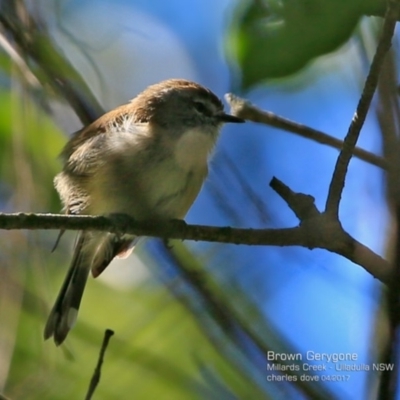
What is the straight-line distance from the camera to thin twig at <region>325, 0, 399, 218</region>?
5.69 feet

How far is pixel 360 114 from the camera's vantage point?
200 cm

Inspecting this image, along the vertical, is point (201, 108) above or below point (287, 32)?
above

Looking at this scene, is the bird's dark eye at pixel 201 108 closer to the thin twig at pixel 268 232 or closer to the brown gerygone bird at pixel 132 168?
the brown gerygone bird at pixel 132 168

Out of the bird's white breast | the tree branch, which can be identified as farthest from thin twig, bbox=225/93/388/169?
the bird's white breast

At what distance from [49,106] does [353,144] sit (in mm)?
1381

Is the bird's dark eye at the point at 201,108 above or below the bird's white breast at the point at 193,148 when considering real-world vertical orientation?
above

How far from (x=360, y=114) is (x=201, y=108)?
1.73 metres

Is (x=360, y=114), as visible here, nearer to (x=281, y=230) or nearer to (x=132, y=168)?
(x=281, y=230)

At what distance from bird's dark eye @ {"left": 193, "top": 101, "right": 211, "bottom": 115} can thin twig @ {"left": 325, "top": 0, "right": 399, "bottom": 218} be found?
1.56 meters

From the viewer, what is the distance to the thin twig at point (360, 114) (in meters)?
1.73

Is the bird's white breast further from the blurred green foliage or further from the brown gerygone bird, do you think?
the blurred green foliage

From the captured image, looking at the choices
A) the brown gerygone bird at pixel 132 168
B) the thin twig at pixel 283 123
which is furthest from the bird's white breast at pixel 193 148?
the thin twig at pixel 283 123

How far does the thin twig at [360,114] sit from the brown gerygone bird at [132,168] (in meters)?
1.16

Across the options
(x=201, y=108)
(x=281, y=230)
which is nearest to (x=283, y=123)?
(x=281, y=230)
